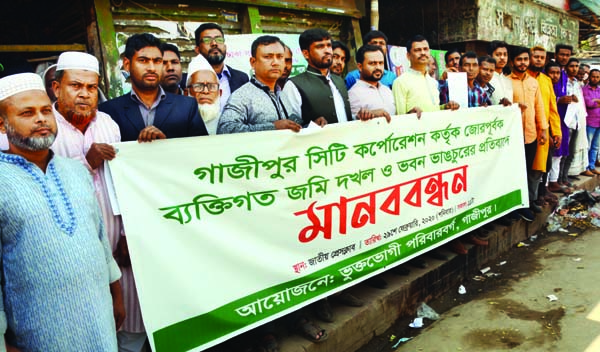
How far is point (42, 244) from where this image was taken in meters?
1.58

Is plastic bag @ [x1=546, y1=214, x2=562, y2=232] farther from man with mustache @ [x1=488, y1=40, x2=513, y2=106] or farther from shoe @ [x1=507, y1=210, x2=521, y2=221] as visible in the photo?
man with mustache @ [x1=488, y1=40, x2=513, y2=106]

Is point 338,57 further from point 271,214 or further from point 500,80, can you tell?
point 271,214

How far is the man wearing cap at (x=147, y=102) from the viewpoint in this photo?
2.38 meters

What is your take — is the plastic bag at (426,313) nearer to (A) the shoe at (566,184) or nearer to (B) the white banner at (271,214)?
(B) the white banner at (271,214)

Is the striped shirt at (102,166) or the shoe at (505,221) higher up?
the striped shirt at (102,166)

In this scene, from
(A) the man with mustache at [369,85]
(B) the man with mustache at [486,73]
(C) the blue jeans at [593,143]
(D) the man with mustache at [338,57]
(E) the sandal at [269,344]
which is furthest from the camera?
(C) the blue jeans at [593,143]

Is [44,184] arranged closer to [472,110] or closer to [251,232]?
[251,232]

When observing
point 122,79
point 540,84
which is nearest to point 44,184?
point 122,79

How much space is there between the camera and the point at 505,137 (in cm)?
446

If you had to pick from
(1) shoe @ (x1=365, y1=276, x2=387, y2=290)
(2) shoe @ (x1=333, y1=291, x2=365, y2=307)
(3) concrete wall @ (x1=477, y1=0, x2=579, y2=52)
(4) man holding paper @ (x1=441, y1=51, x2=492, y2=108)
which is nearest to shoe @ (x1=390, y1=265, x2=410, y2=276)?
(1) shoe @ (x1=365, y1=276, x2=387, y2=290)

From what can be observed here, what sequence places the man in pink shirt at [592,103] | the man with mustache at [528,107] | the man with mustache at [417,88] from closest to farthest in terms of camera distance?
the man with mustache at [417,88]
the man with mustache at [528,107]
the man in pink shirt at [592,103]

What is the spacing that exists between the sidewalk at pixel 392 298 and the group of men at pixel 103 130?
10cm

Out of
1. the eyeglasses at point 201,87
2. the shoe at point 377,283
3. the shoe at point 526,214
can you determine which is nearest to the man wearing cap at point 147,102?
the eyeglasses at point 201,87

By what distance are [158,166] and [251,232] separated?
620 mm
